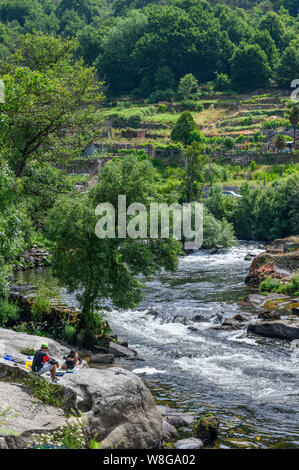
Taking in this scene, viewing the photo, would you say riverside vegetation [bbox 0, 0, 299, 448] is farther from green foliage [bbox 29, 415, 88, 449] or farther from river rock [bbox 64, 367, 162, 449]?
green foliage [bbox 29, 415, 88, 449]

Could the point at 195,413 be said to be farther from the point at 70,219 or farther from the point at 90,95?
the point at 90,95

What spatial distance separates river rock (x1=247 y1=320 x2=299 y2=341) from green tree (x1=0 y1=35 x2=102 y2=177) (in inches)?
543

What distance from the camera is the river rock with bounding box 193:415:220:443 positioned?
585 inches

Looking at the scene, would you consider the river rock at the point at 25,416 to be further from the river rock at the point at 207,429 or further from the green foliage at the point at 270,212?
the green foliage at the point at 270,212

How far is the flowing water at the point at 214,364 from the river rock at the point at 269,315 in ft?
2.88

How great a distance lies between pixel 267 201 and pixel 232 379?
1484 inches

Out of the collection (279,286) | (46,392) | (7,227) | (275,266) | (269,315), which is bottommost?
(269,315)

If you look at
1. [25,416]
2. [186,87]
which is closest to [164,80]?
[186,87]

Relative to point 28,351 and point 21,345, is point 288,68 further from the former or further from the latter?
point 28,351

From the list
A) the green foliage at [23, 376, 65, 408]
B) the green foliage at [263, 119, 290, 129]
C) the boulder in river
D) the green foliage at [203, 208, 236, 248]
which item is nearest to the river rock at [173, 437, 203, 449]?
the green foliage at [23, 376, 65, 408]

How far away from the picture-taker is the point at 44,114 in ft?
91.8

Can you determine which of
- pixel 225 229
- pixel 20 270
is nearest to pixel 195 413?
pixel 20 270

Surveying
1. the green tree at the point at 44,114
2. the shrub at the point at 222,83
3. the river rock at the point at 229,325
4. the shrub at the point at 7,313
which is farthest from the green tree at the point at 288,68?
the shrub at the point at 7,313

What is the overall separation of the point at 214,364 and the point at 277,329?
4.86 metres
